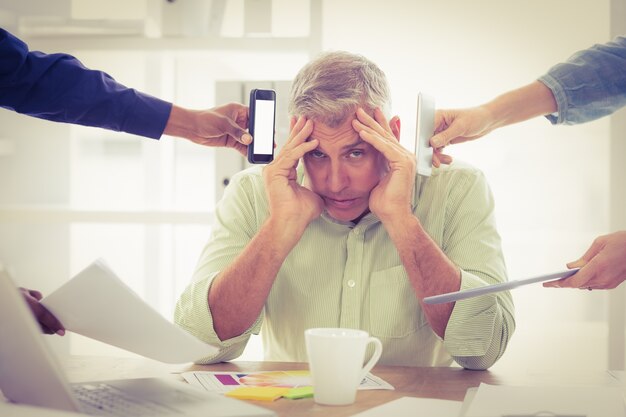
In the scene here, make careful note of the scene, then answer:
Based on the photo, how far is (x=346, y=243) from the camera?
5.52 feet

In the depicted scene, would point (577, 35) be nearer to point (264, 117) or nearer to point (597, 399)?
point (264, 117)

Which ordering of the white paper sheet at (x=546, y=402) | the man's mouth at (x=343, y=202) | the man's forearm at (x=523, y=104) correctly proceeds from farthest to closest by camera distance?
the man's forearm at (x=523, y=104)
the man's mouth at (x=343, y=202)
the white paper sheet at (x=546, y=402)

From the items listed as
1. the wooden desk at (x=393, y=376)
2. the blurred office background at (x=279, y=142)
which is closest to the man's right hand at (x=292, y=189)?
the wooden desk at (x=393, y=376)

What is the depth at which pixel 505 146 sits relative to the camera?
2.82 metres

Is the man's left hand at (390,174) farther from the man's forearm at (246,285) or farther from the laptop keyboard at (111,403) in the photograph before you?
the laptop keyboard at (111,403)

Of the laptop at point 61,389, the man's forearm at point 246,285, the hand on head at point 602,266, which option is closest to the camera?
the laptop at point 61,389

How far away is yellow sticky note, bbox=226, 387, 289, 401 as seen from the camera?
1.08 m

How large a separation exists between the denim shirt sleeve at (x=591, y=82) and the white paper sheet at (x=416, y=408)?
3.06 ft

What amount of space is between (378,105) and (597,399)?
86 centimetres

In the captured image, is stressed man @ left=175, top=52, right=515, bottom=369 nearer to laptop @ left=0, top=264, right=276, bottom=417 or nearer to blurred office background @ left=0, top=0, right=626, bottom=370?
laptop @ left=0, top=264, right=276, bottom=417

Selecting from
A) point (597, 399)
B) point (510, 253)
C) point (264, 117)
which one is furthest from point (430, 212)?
point (510, 253)

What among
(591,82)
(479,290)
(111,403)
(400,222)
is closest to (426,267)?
(400,222)

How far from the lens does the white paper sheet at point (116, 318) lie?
2.87 ft

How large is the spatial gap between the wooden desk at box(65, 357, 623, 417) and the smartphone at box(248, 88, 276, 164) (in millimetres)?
504
